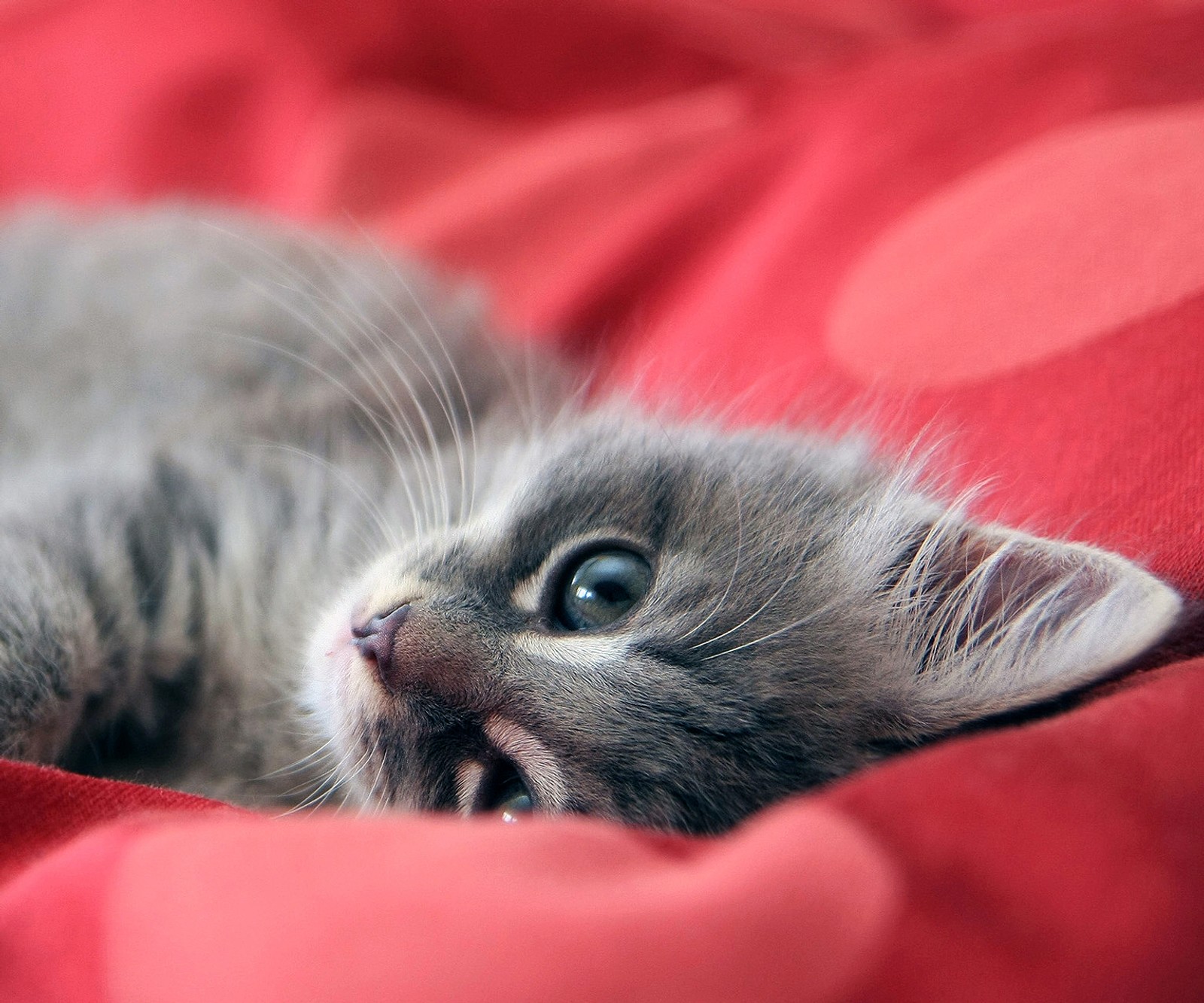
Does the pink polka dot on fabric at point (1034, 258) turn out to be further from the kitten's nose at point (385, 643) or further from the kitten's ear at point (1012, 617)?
the kitten's nose at point (385, 643)

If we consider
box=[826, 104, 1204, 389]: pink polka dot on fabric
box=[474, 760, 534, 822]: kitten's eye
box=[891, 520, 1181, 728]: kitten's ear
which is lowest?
box=[474, 760, 534, 822]: kitten's eye

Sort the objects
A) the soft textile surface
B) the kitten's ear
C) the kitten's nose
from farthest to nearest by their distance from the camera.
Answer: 1. the kitten's nose
2. the kitten's ear
3. the soft textile surface

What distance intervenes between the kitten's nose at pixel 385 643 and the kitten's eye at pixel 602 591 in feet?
0.47

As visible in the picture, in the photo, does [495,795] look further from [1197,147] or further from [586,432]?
[1197,147]

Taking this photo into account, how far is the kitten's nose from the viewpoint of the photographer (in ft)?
2.87

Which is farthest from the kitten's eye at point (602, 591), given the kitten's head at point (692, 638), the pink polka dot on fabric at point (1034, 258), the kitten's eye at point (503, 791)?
the pink polka dot on fabric at point (1034, 258)

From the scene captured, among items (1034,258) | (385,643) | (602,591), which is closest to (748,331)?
(1034,258)

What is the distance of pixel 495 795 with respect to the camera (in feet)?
2.81

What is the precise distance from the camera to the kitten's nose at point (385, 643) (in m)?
0.88

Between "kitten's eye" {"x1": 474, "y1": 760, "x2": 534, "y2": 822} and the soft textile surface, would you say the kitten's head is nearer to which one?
"kitten's eye" {"x1": 474, "y1": 760, "x2": 534, "y2": 822}

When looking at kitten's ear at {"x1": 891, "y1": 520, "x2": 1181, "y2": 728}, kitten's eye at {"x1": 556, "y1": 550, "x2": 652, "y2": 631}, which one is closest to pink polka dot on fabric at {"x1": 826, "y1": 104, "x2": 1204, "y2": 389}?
kitten's ear at {"x1": 891, "y1": 520, "x2": 1181, "y2": 728}

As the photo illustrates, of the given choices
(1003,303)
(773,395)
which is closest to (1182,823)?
(1003,303)

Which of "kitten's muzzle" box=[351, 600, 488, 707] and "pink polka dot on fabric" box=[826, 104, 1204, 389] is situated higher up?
"pink polka dot on fabric" box=[826, 104, 1204, 389]

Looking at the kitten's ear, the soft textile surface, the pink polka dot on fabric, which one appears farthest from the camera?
the pink polka dot on fabric
